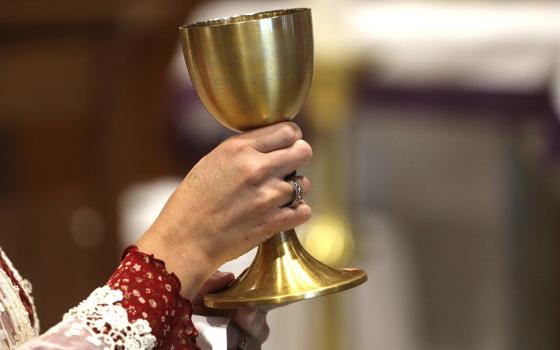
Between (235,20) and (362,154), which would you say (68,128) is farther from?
(235,20)

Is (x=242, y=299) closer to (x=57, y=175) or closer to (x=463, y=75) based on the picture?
(x=463, y=75)

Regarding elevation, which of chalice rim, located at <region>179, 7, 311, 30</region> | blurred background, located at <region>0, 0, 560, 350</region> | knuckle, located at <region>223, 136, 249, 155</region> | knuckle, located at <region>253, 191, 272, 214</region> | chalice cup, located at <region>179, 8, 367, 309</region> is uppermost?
chalice rim, located at <region>179, 7, 311, 30</region>

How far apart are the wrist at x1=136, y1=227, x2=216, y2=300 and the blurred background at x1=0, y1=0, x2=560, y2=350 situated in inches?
51.2

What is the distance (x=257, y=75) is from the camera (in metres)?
1.24

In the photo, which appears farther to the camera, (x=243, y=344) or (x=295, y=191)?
(x=243, y=344)

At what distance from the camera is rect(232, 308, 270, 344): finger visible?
132 cm

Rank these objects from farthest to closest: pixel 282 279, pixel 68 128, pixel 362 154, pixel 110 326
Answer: pixel 68 128 → pixel 362 154 → pixel 282 279 → pixel 110 326

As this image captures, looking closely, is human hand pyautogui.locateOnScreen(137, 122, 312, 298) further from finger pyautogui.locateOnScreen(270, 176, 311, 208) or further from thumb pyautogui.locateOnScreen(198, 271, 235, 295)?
thumb pyautogui.locateOnScreen(198, 271, 235, 295)

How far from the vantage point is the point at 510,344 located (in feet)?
9.77

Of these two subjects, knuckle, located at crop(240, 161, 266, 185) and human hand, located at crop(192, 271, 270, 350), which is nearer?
knuckle, located at crop(240, 161, 266, 185)

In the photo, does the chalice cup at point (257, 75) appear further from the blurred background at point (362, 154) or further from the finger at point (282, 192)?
the blurred background at point (362, 154)

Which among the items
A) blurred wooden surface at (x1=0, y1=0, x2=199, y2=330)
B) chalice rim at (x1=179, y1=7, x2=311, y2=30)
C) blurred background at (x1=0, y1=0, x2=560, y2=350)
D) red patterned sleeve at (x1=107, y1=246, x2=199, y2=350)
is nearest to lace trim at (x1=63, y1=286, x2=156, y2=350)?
red patterned sleeve at (x1=107, y1=246, x2=199, y2=350)

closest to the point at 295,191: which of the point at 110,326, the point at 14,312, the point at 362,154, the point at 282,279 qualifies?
the point at 282,279

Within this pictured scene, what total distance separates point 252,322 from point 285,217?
0.16 metres
